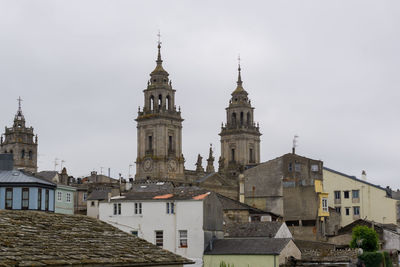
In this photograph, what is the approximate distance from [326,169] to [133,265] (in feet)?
252

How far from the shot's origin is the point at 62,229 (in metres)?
22.8

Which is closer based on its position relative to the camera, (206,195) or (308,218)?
(206,195)

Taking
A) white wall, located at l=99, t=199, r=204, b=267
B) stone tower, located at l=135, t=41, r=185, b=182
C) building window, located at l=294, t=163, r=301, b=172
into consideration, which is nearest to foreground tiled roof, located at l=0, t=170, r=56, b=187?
white wall, located at l=99, t=199, r=204, b=267

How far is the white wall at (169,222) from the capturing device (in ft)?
178

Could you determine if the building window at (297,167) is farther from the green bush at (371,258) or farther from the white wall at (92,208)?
the white wall at (92,208)

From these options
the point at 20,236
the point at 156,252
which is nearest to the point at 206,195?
the point at 156,252

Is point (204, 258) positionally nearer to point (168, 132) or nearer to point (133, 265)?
point (133, 265)

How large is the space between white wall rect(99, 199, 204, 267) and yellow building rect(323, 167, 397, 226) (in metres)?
43.3

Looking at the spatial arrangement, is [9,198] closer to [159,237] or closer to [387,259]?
[159,237]

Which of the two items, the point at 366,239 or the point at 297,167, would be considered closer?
the point at 366,239

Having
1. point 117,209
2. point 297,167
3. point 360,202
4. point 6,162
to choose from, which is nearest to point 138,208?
point 117,209

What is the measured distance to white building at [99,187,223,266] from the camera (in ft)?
179

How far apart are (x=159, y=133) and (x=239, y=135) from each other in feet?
96.5

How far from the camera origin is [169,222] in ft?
183
